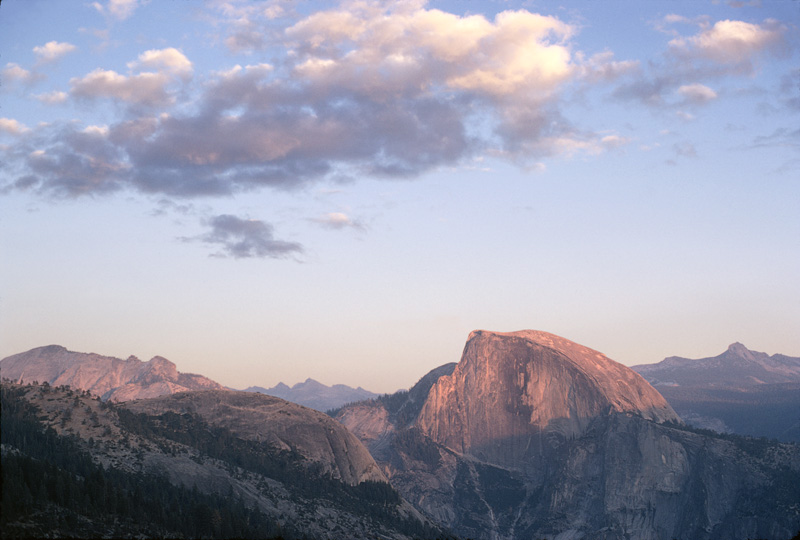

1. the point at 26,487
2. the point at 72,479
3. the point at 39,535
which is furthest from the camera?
the point at 72,479

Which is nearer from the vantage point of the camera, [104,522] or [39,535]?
[39,535]

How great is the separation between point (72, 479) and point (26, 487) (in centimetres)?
2094

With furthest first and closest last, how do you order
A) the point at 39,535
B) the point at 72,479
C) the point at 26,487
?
the point at 72,479, the point at 26,487, the point at 39,535

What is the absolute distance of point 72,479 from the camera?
192 m

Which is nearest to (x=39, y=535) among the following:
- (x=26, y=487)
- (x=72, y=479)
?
(x=26, y=487)

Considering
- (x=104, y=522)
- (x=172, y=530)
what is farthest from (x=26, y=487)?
(x=172, y=530)

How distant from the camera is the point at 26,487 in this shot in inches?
A: 6757

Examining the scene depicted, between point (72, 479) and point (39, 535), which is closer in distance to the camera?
point (39, 535)

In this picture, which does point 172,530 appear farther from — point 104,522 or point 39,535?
point 39,535

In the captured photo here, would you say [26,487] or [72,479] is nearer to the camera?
[26,487]

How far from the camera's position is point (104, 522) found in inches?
7067

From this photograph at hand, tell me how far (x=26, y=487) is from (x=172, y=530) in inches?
1452

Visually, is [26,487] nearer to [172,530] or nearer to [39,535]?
[39,535]

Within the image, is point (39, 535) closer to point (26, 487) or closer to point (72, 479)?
point (26, 487)
